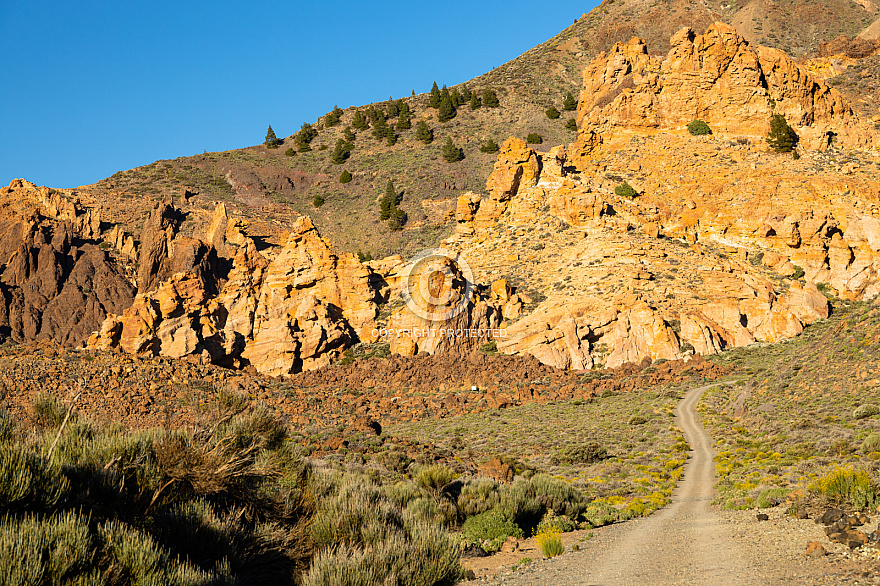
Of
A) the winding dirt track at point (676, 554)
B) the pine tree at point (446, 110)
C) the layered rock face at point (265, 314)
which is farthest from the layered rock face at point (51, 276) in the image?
the pine tree at point (446, 110)

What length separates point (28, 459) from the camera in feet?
20.1

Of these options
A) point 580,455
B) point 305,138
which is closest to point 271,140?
point 305,138

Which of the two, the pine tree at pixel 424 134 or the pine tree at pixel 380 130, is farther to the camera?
the pine tree at pixel 380 130

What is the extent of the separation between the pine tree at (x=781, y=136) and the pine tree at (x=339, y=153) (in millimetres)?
53001

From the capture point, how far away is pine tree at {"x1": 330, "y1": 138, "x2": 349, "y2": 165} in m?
82.8

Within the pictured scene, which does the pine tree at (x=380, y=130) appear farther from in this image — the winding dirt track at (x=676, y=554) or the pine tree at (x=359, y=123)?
the winding dirt track at (x=676, y=554)

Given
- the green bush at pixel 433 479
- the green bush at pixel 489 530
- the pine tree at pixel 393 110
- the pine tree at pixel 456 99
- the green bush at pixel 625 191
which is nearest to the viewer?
the green bush at pixel 489 530

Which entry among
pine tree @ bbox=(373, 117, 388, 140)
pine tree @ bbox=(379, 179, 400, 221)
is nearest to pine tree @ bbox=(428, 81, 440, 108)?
pine tree @ bbox=(373, 117, 388, 140)

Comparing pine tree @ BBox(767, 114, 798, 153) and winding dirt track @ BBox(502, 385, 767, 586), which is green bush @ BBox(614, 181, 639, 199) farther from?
winding dirt track @ BBox(502, 385, 767, 586)

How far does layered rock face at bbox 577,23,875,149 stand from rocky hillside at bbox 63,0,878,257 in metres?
9.79

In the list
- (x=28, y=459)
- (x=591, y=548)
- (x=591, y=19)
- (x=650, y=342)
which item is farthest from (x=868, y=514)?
(x=591, y=19)

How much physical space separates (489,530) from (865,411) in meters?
15.6

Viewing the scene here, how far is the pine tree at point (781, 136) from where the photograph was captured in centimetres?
4962

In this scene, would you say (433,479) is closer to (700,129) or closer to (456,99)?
(700,129)
